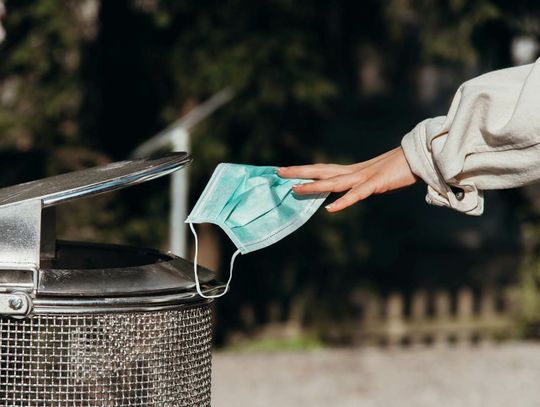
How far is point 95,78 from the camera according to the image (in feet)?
25.7

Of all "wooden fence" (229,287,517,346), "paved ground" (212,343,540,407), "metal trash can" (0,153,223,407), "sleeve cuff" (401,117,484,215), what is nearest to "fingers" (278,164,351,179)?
"sleeve cuff" (401,117,484,215)

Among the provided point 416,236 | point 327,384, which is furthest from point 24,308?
point 416,236

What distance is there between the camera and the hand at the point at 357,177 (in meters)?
2.32

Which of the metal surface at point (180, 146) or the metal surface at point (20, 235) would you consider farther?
the metal surface at point (180, 146)

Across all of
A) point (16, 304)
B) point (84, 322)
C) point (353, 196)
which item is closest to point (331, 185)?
point (353, 196)

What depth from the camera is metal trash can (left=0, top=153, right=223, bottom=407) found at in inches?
82.5

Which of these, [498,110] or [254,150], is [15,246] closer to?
[498,110]

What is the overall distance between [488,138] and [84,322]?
93cm

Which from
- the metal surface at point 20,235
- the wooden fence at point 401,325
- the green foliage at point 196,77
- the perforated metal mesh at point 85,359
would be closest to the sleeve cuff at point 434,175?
the perforated metal mesh at point 85,359

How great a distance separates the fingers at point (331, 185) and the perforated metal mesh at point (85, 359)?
15.5 inches

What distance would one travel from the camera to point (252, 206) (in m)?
2.35

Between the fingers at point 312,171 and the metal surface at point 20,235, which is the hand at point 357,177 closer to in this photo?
the fingers at point 312,171

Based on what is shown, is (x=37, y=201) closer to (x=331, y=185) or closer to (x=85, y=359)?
(x=85, y=359)

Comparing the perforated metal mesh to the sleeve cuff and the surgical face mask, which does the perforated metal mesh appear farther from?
the sleeve cuff
